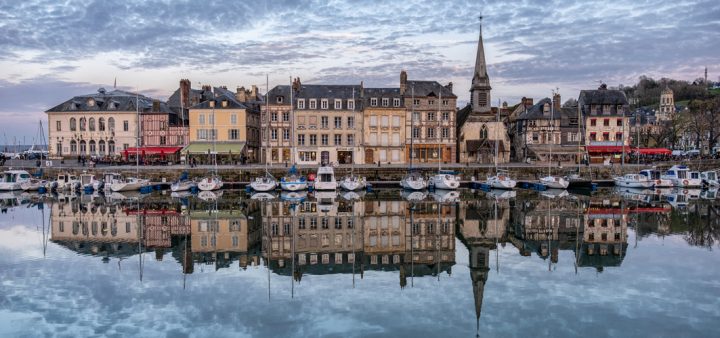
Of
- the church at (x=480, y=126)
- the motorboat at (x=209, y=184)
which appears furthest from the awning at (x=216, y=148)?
the church at (x=480, y=126)

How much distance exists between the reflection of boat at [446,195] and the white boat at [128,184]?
874 inches

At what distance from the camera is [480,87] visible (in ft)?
188

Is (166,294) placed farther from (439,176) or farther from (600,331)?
(439,176)

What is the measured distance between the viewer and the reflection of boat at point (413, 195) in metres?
38.1

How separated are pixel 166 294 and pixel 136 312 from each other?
1565 millimetres

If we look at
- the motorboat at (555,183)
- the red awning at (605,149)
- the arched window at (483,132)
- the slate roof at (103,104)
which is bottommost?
the motorboat at (555,183)

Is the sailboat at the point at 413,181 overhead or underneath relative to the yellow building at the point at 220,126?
underneath

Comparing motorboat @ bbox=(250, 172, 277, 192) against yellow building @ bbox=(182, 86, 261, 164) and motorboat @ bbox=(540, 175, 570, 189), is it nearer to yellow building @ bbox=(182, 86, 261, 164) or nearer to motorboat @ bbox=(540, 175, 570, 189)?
yellow building @ bbox=(182, 86, 261, 164)

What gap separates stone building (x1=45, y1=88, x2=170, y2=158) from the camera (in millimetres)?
56750

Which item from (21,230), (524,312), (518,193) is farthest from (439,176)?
(524,312)

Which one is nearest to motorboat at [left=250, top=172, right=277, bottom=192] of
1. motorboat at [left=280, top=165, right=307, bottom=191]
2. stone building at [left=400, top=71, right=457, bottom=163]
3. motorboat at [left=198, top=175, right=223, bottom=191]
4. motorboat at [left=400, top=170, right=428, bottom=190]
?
motorboat at [left=280, top=165, right=307, bottom=191]

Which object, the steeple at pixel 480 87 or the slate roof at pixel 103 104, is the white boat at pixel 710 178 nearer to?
the steeple at pixel 480 87

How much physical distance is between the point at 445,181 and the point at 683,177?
828 inches

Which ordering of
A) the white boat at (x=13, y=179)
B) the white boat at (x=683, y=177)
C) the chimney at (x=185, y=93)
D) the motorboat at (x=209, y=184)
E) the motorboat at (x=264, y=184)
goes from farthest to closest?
the chimney at (x=185, y=93)
the white boat at (x=683, y=177)
the white boat at (x=13, y=179)
the motorboat at (x=209, y=184)
the motorboat at (x=264, y=184)
